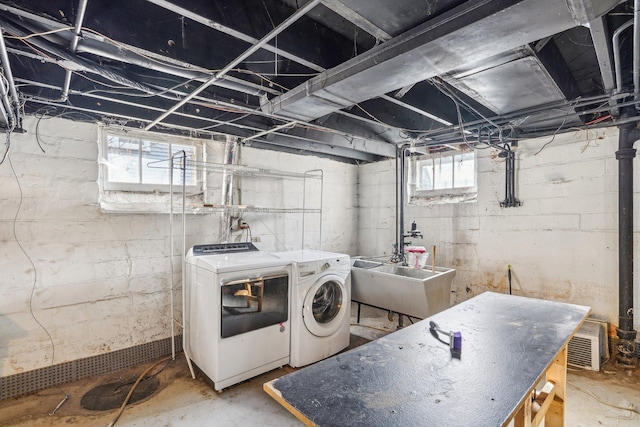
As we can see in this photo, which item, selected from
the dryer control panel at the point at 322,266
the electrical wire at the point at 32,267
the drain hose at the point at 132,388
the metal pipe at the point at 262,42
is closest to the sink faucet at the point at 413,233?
the dryer control panel at the point at 322,266

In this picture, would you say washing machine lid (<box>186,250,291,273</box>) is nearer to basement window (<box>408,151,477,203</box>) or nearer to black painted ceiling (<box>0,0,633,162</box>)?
black painted ceiling (<box>0,0,633,162</box>)

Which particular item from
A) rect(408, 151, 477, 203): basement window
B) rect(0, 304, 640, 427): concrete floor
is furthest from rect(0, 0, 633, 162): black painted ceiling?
rect(0, 304, 640, 427): concrete floor

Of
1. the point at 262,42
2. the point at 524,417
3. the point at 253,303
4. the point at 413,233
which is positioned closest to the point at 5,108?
the point at 262,42

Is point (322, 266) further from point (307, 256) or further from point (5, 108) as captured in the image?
point (5, 108)

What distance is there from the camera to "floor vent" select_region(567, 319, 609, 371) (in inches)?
103

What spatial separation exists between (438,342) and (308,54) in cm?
168

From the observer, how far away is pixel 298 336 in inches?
108

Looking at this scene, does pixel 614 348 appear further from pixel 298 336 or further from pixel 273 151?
pixel 273 151

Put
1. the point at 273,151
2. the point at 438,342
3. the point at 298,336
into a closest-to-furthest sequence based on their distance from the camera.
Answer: the point at 438,342 < the point at 298,336 < the point at 273,151

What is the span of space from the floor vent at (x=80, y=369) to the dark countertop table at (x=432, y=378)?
2.40 m

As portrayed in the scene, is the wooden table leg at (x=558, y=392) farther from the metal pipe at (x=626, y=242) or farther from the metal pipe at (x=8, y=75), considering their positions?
the metal pipe at (x=8, y=75)

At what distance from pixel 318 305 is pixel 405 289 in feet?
2.91

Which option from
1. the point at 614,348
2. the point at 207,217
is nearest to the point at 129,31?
the point at 207,217

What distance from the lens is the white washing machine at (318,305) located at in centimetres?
274
